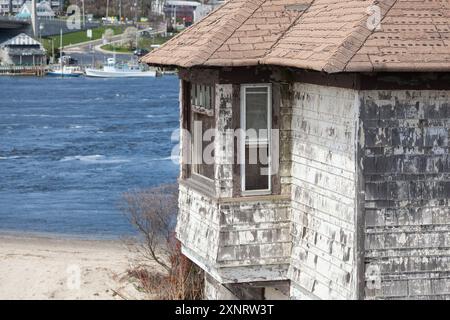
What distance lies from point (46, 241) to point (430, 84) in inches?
925

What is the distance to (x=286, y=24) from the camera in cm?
1214

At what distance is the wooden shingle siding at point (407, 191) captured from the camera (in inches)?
408

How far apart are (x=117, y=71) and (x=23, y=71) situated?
1893 cm

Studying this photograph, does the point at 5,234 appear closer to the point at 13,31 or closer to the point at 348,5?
the point at 348,5

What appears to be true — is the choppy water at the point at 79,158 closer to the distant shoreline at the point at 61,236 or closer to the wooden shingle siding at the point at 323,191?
the distant shoreline at the point at 61,236

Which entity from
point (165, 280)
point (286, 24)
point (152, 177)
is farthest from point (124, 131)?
point (286, 24)

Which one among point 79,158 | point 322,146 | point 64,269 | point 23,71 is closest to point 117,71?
point 23,71

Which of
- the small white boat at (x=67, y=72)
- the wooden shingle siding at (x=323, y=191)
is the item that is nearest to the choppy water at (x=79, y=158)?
the wooden shingle siding at (x=323, y=191)

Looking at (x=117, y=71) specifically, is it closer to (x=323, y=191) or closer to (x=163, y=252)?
(x=163, y=252)

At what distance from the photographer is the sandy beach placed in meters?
21.5

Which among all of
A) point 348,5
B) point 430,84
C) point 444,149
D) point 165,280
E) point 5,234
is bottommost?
point 5,234

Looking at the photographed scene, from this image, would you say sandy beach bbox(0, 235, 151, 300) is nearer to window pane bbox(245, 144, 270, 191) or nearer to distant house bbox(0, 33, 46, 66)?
window pane bbox(245, 144, 270, 191)

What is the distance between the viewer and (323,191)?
1118 cm
